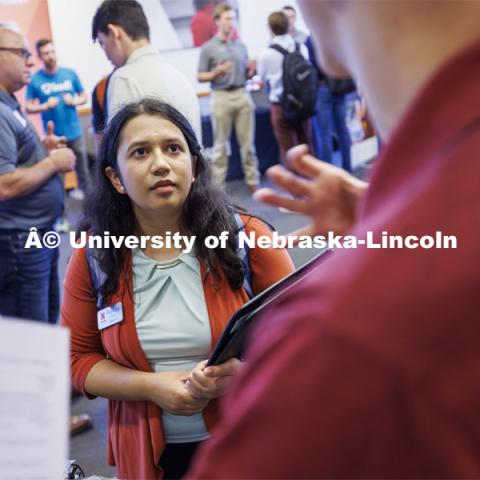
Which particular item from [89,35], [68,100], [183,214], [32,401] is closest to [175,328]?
[183,214]

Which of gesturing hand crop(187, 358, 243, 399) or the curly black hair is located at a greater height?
the curly black hair

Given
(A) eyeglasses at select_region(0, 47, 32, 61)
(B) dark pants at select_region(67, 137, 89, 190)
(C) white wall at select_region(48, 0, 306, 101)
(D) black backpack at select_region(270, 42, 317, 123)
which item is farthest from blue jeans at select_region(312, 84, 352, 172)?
(A) eyeglasses at select_region(0, 47, 32, 61)

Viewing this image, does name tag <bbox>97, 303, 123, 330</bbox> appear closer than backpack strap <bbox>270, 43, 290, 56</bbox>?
Yes

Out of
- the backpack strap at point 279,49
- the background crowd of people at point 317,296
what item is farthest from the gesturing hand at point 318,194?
the backpack strap at point 279,49

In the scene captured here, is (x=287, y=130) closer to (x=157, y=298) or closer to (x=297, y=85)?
(x=297, y=85)

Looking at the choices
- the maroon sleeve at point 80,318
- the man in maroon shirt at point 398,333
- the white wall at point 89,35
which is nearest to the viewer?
the man in maroon shirt at point 398,333

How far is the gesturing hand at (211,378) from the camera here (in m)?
1.50

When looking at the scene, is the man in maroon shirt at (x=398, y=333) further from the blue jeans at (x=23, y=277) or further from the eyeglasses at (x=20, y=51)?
the eyeglasses at (x=20, y=51)

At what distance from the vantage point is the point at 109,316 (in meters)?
1.66

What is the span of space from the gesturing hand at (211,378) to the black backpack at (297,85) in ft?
12.9

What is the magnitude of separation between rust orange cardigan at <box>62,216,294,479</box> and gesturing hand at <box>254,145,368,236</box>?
916mm

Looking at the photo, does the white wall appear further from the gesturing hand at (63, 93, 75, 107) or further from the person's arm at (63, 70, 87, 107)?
Result: the gesturing hand at (63, 93, 75, 107)

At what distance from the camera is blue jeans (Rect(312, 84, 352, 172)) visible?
17.9 feet

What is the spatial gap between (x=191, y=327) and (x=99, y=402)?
1.67 m
